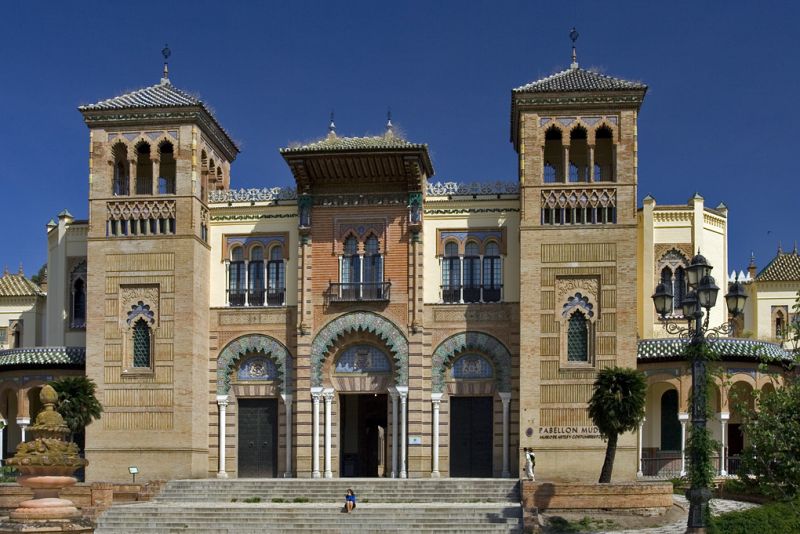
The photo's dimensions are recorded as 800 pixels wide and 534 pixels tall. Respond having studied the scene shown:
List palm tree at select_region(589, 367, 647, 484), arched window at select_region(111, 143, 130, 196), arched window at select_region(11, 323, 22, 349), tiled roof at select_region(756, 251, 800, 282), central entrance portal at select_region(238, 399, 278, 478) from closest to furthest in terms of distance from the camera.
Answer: palm tree at select_region(589, 367, 647, 484) → central entrance portal at select_region(238, 399, 278, 478) → arched window at select_region(111, 143, 130, 196) → tiled roof at select_region(756, 251, 800, 282) → arched window at select_region(11, 323, 22, 349)

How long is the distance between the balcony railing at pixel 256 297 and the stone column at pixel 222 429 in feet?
8.77

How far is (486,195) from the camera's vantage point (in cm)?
3359

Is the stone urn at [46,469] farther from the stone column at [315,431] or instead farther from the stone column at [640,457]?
the stone column at [640,457]

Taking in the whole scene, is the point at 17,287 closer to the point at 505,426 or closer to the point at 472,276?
the point at 472,276

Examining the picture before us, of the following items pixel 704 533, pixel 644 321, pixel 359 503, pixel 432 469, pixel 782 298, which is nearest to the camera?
pixel 704 533

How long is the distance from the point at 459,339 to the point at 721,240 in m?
9.49

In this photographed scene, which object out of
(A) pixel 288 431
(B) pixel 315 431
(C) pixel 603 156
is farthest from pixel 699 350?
→ (A) pixel 288 431

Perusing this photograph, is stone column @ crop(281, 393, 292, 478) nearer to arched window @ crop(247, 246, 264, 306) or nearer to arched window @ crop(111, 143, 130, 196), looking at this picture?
arched window @ crop(247, 246, 264, 306)

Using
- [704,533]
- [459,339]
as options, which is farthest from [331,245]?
[704,533]

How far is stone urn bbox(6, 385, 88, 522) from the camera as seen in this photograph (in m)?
16.8

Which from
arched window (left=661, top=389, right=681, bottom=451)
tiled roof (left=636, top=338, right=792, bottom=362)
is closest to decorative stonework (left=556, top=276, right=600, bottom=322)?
tiled roof (left=636, top=338, right=792, bottom=362)

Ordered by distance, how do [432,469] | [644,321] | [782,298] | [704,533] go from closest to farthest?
[704,533], [432,469], [644,321], [782,298]

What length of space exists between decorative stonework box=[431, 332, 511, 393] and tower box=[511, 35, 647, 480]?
4.74 ft

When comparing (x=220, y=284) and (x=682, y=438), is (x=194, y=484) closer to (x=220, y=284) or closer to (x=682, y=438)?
(x=220, y=284)
